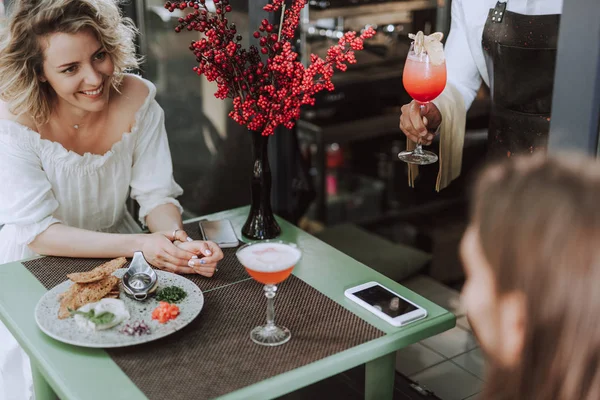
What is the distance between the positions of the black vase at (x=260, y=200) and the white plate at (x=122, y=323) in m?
0.41

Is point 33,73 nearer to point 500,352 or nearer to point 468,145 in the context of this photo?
point 500,352

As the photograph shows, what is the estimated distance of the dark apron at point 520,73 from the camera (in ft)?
6.50

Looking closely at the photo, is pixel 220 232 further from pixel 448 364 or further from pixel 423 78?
pixel 448 364

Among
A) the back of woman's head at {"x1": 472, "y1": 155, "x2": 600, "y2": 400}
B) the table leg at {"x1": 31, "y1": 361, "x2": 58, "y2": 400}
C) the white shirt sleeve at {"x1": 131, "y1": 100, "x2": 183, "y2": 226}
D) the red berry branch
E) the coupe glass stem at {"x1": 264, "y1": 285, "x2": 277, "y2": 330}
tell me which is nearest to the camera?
the back of woman's head at {"x1": 472, "y1": 155, "x2": 600, "y2": 400}

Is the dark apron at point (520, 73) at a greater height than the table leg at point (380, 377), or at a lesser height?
greater

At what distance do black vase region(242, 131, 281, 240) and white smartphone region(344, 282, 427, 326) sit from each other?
434 millimetres

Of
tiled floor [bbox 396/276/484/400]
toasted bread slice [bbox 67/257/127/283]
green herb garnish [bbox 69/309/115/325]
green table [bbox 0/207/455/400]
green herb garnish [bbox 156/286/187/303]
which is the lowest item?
tiled floor [bbox 396/276/484/400]

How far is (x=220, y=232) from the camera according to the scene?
6.61 feet

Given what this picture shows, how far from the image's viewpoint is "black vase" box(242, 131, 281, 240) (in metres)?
2.00

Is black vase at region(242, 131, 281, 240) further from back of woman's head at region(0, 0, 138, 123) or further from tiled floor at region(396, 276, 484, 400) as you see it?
tiled floor at region(396, 276, 484, 400)

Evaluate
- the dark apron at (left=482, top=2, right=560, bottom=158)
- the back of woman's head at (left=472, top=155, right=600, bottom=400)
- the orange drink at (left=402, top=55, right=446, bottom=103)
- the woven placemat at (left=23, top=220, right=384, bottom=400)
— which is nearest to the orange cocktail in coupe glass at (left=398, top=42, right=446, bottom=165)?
the orange drink at (left=402, top=55, right=446, bottom=103)

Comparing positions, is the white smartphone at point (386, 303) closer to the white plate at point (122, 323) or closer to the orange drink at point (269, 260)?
the orange drink at point (269, 260)

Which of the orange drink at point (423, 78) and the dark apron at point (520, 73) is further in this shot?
the dark apron at point (520, 73)

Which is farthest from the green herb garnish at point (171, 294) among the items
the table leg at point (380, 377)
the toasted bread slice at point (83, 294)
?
the table leg at point (380, 377)
